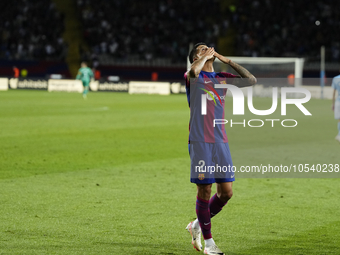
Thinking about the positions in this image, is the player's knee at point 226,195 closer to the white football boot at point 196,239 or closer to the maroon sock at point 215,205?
the maroon sock at point 215,205

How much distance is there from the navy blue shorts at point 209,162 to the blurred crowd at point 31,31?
130 ft

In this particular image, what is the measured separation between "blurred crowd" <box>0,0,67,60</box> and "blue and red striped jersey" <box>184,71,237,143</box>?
39.6 metres

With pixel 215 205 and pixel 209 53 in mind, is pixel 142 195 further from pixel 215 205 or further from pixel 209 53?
pixel 209 53

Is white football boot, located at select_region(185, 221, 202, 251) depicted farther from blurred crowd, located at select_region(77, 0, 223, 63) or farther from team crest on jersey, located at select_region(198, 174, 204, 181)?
blurred crowd, located at select_region(77, 0, 223, 63)

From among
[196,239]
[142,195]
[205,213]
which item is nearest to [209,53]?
[205,213]

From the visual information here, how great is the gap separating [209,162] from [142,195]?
3.11 m

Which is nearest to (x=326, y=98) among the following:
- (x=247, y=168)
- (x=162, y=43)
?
(x=162, y=43)

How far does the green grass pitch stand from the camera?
19.0 ft

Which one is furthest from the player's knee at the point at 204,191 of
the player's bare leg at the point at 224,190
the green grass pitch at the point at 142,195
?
the green grass pitch at the point at 142,195

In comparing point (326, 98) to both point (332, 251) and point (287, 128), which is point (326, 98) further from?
point (332, 251)

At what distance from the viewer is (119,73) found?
1607 inches

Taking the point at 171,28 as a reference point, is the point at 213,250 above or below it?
below

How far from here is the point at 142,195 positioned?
8102 mm

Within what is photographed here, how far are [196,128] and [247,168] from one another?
596 cm
